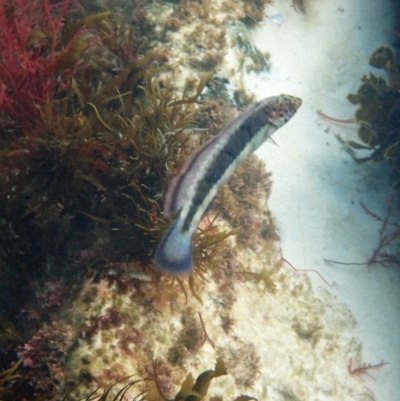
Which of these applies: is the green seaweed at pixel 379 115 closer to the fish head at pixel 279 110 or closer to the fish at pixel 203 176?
the fish head at pixel 279 110

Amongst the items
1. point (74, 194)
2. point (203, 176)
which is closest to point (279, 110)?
point (203, 176)

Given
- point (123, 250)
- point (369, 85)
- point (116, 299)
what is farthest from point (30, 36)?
point (369, 85)

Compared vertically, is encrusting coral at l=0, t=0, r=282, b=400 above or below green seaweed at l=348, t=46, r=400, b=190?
above

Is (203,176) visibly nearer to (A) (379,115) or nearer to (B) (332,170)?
(B) (332,170)

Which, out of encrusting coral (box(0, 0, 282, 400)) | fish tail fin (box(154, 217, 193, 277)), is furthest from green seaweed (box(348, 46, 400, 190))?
fish tail fin (box(154, 217, 193, 277))

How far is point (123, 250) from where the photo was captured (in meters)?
3.50

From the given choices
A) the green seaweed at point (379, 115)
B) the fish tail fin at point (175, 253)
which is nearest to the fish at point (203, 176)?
the fish tail fin at point (175, 253)

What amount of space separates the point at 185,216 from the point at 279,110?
1.58 meters

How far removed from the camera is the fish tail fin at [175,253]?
97.2 inches

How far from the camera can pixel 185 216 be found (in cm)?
257

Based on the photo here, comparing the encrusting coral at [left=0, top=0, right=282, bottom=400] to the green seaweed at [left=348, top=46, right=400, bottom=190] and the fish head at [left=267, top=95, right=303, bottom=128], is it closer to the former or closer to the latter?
the fish head at [left=267, top=95, right=303, bottom=128]

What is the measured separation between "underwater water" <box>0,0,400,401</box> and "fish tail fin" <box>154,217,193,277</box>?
3cm

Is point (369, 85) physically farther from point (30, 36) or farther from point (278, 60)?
point (30, 36)

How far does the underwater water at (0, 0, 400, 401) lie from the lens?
9.98ft
